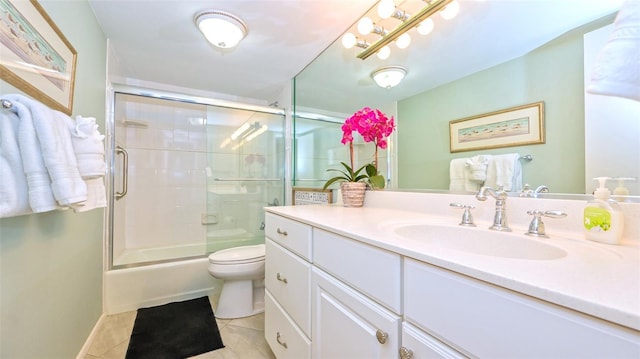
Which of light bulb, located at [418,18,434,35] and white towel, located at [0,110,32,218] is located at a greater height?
light bulb, located at [418,18,434,35]

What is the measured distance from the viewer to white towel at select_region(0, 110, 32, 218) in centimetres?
70

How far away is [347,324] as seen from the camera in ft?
2.53

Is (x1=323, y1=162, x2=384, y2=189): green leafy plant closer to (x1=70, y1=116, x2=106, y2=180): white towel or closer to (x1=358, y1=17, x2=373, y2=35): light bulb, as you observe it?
(x1=358, y1=17, x2=373, y2=35): light bulb

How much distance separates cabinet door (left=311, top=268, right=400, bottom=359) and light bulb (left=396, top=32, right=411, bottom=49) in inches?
49.3

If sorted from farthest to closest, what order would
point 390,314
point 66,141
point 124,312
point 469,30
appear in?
1. point 124,312
2. point 469,30
3. point 66,141
4. point 390,314

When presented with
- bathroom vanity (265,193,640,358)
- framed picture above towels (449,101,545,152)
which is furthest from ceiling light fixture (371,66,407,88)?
bathroom vanity (265,193,640,358)

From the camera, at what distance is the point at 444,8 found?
3.81 ft

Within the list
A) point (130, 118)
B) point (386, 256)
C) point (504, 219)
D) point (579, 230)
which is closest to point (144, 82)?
point (130, 118)

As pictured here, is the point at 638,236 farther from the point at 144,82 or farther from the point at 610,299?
the point at 144,82

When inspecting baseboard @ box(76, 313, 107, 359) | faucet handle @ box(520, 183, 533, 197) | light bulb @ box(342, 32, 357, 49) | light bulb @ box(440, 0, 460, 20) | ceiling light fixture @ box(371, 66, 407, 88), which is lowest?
baseboard @ box(76, 313, 107, 359)

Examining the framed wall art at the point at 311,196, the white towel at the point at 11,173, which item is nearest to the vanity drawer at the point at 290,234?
the framed wall art at the point at 311,196

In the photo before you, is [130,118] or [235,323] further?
[130,118]

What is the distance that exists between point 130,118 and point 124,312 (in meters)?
1.71

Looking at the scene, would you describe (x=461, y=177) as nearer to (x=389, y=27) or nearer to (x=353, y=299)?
(x=353, y=299)
